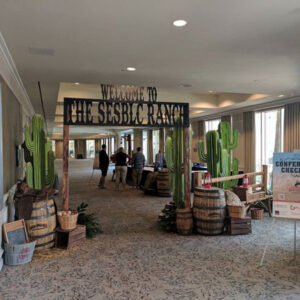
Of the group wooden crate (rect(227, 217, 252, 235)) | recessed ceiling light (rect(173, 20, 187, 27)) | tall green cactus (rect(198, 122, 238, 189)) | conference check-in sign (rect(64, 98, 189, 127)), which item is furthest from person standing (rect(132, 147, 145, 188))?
recessed ceiling light (rect(173, 20, 187, 27))

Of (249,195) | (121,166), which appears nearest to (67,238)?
(249,195)

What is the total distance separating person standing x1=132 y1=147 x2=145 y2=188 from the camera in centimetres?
974

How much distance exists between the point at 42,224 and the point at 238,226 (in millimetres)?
2924

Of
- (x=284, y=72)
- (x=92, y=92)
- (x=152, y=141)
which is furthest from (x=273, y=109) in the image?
(x=152, y=141)

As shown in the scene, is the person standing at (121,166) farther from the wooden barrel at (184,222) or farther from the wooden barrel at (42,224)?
the wooden barrel at (42,224)

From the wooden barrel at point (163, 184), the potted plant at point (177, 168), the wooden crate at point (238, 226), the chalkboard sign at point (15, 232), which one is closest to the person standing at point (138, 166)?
the wooden barrel at point (163, 184)

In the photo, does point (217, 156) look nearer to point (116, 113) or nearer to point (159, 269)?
point (116, 113)

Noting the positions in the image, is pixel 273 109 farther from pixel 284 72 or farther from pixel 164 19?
pixel 164 19

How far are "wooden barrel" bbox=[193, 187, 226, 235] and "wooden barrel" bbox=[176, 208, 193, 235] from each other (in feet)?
0.52

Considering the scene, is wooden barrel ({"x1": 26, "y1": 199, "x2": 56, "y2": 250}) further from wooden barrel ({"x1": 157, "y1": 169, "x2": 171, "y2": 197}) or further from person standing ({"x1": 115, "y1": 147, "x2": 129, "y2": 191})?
person standing ({"x1": 115, "y1": 147, "x2": 129, "y2": 191})

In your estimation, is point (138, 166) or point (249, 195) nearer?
point (249, 195)

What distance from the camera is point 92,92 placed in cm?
846

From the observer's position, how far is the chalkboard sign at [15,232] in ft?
11.6

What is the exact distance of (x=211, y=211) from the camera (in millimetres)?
4531
